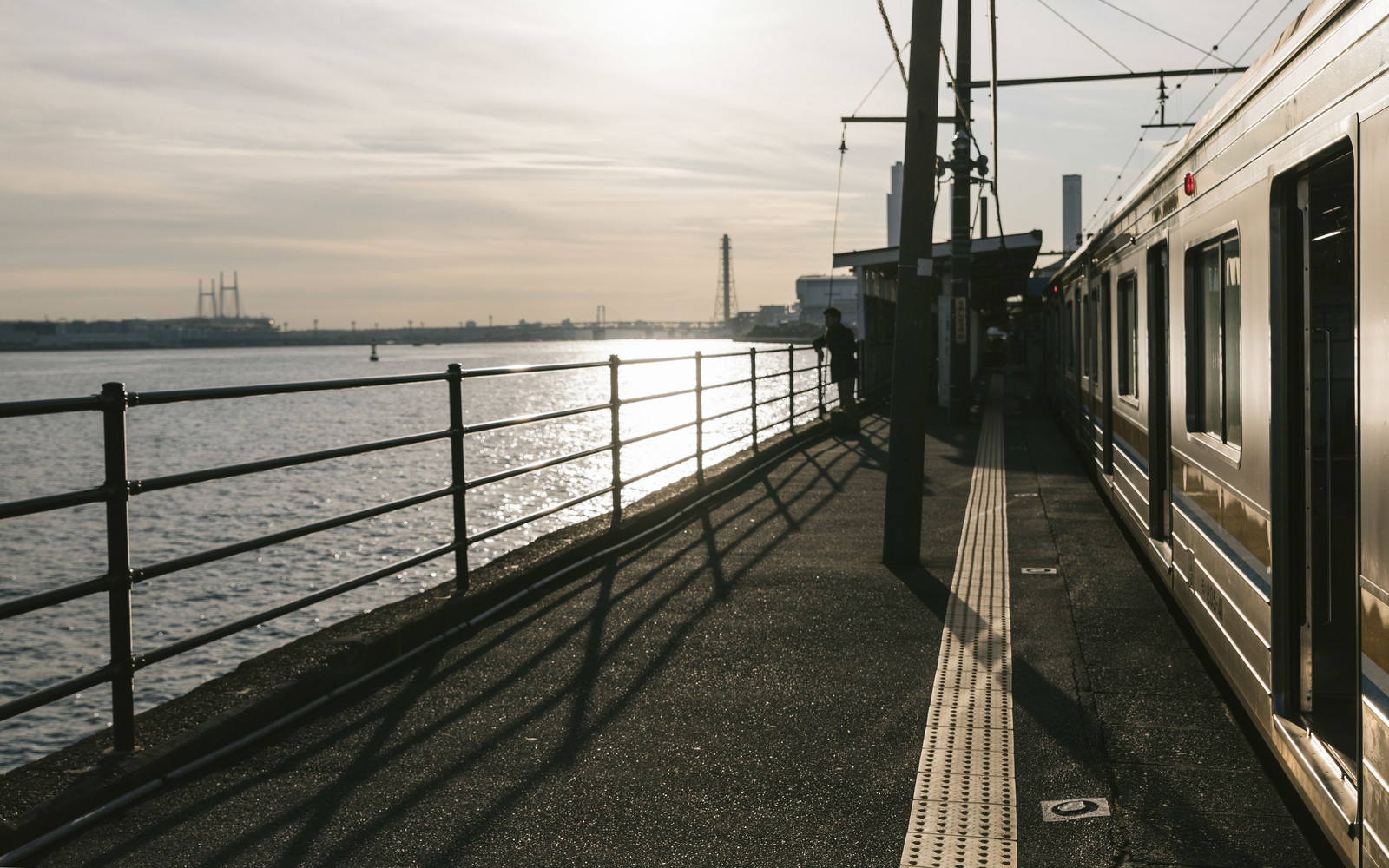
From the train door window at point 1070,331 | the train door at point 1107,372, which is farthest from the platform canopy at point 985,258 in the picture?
the train door at point 1107,372

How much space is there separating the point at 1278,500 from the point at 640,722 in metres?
2.39

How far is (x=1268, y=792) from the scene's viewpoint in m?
3.92

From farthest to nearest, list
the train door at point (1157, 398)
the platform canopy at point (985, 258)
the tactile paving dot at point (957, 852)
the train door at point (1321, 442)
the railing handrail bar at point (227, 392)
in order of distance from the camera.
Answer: the platform canopy at point (985, 258), the train door at point (1157, 398), the railing handrail bar at point (227, 392), the train door at point (1321, 442), the tactile paving dot at point (957, 852)

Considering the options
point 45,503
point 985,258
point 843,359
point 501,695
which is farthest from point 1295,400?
point 985,258

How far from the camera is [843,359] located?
17328 mm

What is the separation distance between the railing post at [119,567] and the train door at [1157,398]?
204 inches

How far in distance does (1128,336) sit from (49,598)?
23.4ft

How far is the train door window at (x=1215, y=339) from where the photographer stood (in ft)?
15.1

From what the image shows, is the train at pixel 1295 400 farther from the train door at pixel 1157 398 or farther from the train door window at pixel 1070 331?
the train door window at pixel 1070 331

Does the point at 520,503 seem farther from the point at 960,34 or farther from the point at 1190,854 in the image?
the point at 1190,854

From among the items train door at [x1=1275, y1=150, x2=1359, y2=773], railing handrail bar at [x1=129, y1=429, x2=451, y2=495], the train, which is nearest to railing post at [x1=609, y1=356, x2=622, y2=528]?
Result: railing handrail bar at [x1=129, y1=429, x2=451, y2=495]

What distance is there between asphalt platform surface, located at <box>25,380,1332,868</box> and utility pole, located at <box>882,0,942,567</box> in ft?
1.46

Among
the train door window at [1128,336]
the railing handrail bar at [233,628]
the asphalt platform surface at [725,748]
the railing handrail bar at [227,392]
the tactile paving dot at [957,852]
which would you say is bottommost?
the tactile paving dot at [957,852]

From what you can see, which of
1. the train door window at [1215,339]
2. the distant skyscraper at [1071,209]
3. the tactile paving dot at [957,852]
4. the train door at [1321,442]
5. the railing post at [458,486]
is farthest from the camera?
the distant skyscraper at [1071,209]
